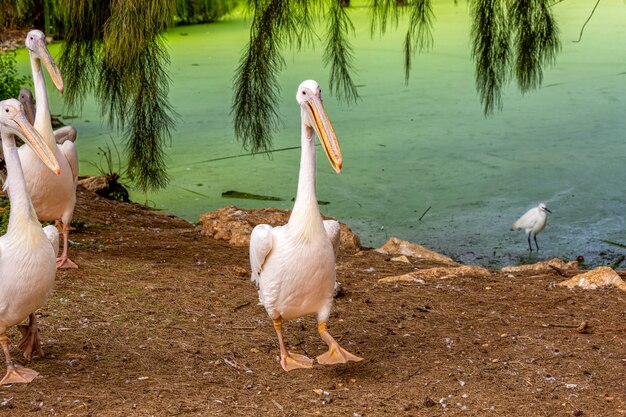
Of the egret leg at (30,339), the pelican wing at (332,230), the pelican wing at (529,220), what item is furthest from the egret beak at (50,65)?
the pelican wing at (529,220)

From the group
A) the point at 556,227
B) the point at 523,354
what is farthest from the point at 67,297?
the point at 556,227

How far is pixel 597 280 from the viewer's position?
3582 millimetres

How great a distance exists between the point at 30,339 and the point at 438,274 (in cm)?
172

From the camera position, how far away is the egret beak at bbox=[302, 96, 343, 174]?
2531 millimetres

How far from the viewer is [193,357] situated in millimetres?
2881

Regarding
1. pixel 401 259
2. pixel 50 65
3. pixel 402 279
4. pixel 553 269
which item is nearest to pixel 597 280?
pixel 553 269

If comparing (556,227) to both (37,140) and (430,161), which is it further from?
(37,140)

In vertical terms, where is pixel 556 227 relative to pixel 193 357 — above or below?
below

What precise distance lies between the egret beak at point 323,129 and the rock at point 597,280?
1.45 metres

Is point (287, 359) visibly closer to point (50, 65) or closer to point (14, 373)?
point (14, 373)

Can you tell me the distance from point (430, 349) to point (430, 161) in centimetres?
382

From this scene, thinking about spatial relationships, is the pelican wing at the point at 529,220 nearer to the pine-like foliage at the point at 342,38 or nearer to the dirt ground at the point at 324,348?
the pine-like foliage at the point at 342,38

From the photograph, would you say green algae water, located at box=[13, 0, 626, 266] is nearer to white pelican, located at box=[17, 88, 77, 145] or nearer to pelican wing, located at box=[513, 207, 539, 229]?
pelican wing, located at box=[513, 207, 539, 229]

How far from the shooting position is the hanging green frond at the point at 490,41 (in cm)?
405
